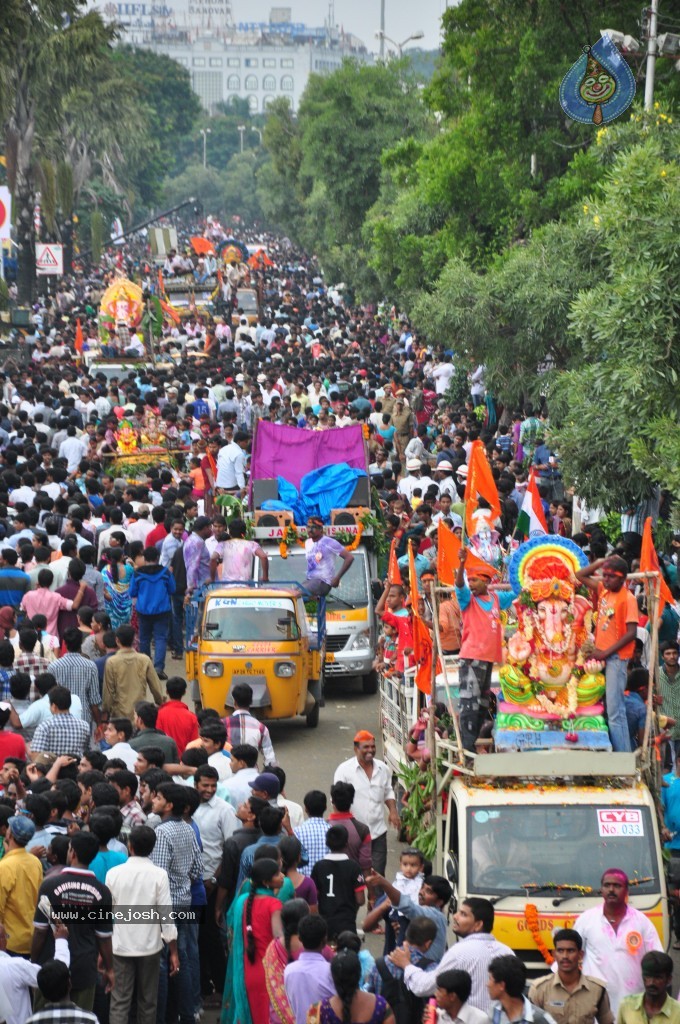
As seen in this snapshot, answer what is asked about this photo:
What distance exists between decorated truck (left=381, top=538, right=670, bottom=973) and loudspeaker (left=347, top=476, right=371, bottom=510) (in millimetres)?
7749

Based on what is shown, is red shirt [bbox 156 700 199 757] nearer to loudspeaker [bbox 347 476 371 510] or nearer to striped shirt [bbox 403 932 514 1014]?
striped shirt [bbox 403 932 514 1014]

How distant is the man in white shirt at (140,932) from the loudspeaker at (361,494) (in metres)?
10.2

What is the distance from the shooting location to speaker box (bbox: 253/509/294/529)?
61.0 feet

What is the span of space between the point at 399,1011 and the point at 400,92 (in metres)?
45.9

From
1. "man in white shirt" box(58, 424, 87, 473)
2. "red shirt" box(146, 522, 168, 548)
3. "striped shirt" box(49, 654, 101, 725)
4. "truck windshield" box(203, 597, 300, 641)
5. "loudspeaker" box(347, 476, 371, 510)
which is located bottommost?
"striped shirt" box(49, 654, 101, 725)

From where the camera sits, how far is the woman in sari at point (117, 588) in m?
16.9

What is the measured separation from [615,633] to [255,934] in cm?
351

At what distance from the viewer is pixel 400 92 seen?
171 feet

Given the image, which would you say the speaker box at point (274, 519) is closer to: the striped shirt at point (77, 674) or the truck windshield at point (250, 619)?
the truck windshield at point (250, 619)

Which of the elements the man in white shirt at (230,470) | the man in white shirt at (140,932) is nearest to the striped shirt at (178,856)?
→ the man in white shirt at (140,932)

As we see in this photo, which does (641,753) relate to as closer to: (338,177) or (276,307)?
(338,177)

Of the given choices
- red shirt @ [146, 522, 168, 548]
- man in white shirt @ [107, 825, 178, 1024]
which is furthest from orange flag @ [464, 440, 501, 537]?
man in white shirt @ [107, 825, 178, 1024]

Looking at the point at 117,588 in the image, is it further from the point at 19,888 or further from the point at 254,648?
the point at 19,888

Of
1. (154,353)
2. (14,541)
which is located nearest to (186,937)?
(14,541)
